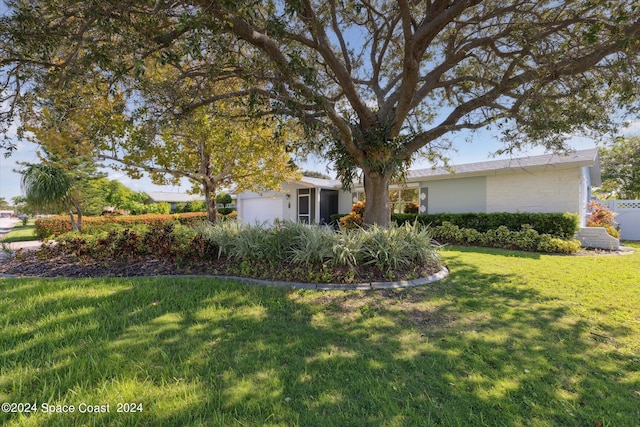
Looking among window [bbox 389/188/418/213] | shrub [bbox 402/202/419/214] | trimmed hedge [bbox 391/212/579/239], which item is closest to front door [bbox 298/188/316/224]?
window [bbox 389/188/418/213]

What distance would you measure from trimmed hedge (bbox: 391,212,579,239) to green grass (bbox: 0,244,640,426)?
550cm

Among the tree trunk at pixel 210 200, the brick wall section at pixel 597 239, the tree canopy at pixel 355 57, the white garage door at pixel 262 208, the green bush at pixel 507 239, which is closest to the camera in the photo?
the tree canopy at pixel 355 57

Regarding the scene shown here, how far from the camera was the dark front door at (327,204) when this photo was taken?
Result: 58.1 ft

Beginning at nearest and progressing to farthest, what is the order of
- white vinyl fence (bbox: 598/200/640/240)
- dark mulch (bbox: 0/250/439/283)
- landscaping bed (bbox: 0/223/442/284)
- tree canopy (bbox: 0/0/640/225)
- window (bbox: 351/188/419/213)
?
tree canopy (bbox: 0/0/640/225) < dark mulch (bbox: 0/250/439/283) < landscaping bed (bbox: 0/223/442/284) < white vinyl fence (bbox: 598/200/640/240) < window (bbox: 351/188/419/213)

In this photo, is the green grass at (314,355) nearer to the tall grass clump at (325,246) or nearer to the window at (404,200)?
the tall grass clump at (325,246)

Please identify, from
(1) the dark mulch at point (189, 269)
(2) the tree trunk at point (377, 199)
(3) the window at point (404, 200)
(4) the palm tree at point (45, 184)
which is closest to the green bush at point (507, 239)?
(3) the window at point (404, 200)

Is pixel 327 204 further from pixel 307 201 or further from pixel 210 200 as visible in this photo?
pixel 210 200

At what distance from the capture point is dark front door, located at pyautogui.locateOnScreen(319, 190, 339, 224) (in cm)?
1772

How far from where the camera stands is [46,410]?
203 centimetres

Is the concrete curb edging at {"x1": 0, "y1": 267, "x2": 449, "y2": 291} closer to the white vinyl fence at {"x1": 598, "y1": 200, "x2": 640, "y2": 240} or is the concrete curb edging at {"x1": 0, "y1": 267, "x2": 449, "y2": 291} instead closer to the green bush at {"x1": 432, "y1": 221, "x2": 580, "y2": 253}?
the green bush at {"x1": 432, "y1": 221, "x2": 580, "y2": 253}

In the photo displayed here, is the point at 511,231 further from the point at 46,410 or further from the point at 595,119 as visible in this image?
the point at 46,410

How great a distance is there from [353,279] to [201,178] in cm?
761

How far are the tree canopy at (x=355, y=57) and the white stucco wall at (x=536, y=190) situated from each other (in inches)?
161

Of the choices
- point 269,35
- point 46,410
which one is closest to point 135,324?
point 46,410
